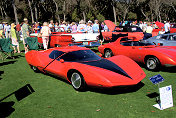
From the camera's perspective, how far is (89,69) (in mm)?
4797

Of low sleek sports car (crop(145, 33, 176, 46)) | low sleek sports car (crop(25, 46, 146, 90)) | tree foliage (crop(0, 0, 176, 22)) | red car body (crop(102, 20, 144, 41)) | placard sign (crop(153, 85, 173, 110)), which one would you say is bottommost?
placard sign (crop(153, 85, 173, 110))

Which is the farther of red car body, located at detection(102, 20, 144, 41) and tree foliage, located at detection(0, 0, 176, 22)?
tree foliage, located at detection(0, 0, 176, 22)

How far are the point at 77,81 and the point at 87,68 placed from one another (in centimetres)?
54

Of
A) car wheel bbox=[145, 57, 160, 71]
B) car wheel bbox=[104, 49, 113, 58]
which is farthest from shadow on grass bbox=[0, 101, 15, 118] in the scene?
car wheel bbox=[104, 49, 113, 58]

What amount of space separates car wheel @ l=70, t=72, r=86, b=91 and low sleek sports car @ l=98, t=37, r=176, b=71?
11.1 ft

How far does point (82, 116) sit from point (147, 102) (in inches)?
64.9

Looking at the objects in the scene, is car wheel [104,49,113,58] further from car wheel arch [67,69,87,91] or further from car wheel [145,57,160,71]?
car wheel arch [67,69,87,91]

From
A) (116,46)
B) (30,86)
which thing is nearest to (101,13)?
(116,46)

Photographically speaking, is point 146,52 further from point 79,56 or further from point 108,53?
point 79,56

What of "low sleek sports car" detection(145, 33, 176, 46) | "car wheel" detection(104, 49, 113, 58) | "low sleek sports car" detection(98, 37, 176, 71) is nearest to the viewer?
"low sleek sports car" detection(98, 37, 176, 71)

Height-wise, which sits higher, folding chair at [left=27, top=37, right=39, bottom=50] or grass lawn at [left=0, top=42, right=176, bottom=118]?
folding chair at [left=27, top=37, right=39, bottom=50]

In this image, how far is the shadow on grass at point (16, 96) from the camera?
160 inches

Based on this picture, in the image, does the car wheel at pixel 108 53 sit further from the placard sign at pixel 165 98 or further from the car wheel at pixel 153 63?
the placard sign at pixel 165 98

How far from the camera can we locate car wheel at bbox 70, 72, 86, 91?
16.1 ft
